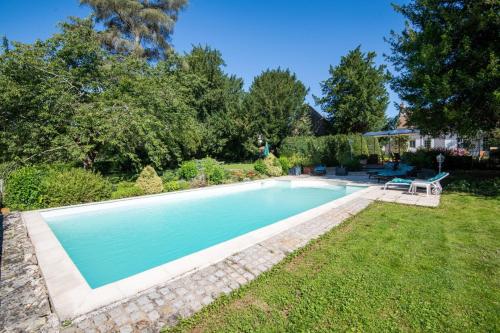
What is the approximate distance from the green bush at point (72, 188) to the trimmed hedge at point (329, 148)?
52.2 feet

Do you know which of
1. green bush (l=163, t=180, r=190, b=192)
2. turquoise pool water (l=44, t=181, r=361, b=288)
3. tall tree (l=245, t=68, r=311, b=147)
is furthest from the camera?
tall tree (l=245, t=68, r=311, b=147)

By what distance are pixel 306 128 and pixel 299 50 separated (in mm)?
10386

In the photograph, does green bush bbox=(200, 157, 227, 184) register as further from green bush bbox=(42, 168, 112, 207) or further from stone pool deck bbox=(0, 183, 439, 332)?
stone pool deck bbox=(0, 183, 439, 332)

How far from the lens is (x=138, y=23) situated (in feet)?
68.6

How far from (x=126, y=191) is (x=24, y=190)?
3296 millimetres

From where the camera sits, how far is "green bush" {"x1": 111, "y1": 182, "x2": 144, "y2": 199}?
33.8ft

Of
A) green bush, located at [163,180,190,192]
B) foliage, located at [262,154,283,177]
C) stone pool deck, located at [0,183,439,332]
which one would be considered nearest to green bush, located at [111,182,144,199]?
green bush, located at [163,180,190,192]

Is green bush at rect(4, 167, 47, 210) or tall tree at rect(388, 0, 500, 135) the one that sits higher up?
tall tree at rect(388, 0, 500, 135)

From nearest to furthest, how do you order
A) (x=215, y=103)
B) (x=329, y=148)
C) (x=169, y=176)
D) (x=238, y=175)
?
1. (x=169, y=176)
2. (x=238, y=175)
3. (x=329, y=148)
4. (x=215, y=103)

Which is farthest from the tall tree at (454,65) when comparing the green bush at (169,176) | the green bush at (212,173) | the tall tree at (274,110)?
the tall tree at (274,110)

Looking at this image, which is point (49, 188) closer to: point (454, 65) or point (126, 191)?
point (126, 191)

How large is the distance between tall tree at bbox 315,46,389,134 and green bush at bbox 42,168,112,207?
25.9 m

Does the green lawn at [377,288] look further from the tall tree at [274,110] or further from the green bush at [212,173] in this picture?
the tall tree at [274,110]

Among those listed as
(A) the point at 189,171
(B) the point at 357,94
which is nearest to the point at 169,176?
(A) the point at 189,171
